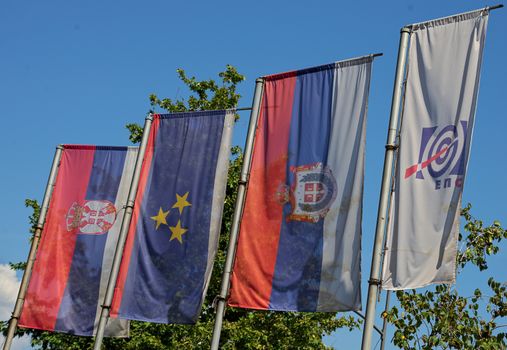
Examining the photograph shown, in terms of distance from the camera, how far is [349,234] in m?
12.0

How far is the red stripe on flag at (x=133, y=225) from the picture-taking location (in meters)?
15.1

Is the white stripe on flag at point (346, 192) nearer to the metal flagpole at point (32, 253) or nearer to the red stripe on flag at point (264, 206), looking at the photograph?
the red stripe on flag at point (264, 206)

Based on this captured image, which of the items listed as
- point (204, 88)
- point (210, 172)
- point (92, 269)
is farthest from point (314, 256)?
point (204, 88)

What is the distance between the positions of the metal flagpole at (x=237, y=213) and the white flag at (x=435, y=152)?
124 inches

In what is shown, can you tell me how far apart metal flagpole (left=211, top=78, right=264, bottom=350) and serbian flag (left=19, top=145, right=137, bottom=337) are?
376cm

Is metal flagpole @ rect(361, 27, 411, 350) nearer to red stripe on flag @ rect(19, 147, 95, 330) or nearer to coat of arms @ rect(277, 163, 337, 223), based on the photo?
coat of arms @ rect(277, 163, 337, 223)

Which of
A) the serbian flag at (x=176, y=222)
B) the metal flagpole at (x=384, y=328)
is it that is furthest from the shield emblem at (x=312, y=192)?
the metal flagpole at (x=384, y=328)

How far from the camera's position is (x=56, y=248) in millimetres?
16906

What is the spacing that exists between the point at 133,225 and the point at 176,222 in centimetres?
120

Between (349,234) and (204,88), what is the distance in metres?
22.0

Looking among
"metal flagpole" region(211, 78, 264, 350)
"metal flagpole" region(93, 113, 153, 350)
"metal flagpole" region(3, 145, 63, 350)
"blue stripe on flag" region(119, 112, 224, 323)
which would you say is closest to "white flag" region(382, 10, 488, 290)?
"metal flagpole" region(211, 78, 264, 350)

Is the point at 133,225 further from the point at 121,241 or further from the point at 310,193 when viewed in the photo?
the point at 310,193

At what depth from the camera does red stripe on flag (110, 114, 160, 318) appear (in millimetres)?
15091

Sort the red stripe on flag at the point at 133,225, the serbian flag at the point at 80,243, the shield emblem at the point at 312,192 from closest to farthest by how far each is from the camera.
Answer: the shield emblem at the point at 312,192, the red stripe on flag at the point at 133,225, the serbian flag at the point at 80,243
